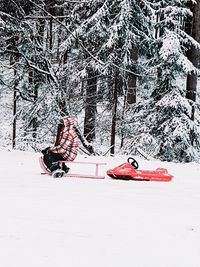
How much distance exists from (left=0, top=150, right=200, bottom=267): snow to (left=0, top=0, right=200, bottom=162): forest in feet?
20.2

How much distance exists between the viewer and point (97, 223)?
14.9 ft

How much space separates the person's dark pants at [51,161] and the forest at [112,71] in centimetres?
555

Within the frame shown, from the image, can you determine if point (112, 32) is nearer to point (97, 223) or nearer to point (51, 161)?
point (51, 161)

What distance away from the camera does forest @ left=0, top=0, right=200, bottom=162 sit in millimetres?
13273

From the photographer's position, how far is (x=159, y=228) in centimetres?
443

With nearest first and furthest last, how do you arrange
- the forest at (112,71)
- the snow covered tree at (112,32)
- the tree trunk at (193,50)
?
the forest at (112,71) → the snow covered tree at (112,32) → the tree trunk at (193,50)

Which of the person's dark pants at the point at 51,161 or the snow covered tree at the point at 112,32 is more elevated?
the snow covered tree at the point at 112,32

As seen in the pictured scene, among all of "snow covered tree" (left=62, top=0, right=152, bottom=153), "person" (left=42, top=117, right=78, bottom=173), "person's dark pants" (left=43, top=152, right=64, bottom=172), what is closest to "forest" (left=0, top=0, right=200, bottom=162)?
"snow covered tree" (left=62, top=0, right=152, bottom=153)

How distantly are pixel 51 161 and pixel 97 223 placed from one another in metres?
3.44

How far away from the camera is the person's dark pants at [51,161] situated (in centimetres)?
778

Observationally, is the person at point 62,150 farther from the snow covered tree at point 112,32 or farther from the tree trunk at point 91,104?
the tree trunk at point 91,104

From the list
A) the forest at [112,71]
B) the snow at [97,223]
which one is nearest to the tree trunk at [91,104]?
the forest at [112,71]

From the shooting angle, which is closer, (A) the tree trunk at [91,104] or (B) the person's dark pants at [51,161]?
(B) the person's dark pants at [51,161]

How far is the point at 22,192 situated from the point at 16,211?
1.23 meters
